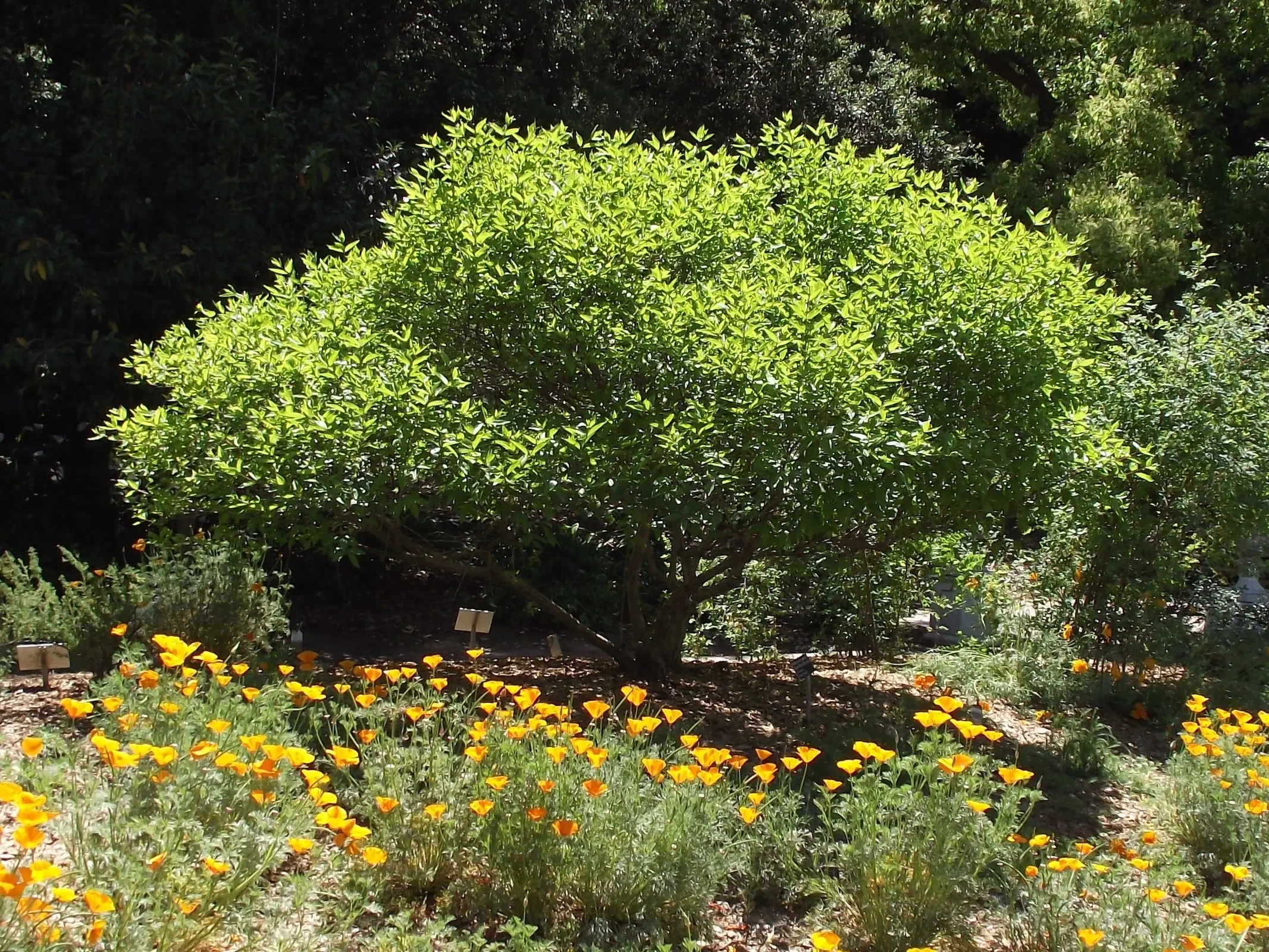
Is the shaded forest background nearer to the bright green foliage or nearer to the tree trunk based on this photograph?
the bright green foliage

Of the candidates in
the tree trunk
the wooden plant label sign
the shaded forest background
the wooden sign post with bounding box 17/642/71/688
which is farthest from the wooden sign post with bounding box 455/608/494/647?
the shaded forest background

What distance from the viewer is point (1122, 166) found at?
11016mm

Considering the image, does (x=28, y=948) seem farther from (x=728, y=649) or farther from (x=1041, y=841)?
(x=728, y=649)

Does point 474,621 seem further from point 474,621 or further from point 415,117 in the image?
point 415,117

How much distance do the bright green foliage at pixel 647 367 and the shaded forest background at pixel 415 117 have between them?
8.74ft

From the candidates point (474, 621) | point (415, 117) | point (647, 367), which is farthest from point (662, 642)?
point (415, 117)

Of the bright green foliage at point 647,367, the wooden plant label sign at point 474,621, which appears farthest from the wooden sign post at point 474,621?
the bright green foliage at point 647,367

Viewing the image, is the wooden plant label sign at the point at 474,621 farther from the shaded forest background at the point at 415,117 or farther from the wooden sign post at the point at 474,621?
the shaded forest background at the point at 415,117

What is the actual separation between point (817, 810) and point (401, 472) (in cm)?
197

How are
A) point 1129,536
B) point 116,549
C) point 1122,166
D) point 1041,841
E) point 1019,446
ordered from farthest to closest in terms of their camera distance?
point 1122,166 < point 116,549 < point 1129,536 < point 1019,446 < point 1041,841

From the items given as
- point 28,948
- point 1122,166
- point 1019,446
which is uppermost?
point 1122,166

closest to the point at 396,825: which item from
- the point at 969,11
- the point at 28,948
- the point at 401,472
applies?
the point at 28,948

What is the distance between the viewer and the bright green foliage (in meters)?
→ 4.28

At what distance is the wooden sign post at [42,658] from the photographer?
4773 mm
